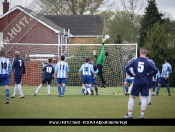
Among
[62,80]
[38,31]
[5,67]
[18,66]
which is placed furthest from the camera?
[38,31]

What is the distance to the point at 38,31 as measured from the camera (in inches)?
2095

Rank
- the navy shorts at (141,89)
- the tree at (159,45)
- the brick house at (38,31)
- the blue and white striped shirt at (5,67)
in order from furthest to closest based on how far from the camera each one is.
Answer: the tree at (159,45), the brick house at (38,31), the blue and white striped shirt at (5,67), the navy shorts at (141,89)

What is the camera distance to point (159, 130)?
11.3m

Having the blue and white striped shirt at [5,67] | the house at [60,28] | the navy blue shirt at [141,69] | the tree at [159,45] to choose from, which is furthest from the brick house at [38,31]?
the navy blue shirt at [141,69]

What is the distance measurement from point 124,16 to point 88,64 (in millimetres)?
29848

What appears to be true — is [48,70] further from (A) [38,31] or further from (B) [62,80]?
(A) [38,31]

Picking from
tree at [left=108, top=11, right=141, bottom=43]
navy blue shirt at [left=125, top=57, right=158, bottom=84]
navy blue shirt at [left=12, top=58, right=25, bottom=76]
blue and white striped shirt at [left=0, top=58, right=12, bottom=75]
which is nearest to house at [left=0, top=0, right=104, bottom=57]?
tree at [left=108, top=11, right=141, bottom=43]

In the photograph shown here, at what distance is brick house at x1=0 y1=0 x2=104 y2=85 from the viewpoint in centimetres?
2725

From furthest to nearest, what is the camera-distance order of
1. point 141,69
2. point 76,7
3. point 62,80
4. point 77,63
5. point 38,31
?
point 76,7
point 38,31
point 77,63
point 62,80
point 141,69

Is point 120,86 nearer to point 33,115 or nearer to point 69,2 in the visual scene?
point 33,115

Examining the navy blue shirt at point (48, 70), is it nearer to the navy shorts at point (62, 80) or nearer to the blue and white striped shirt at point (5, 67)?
the navy shorts at point (62, 80)

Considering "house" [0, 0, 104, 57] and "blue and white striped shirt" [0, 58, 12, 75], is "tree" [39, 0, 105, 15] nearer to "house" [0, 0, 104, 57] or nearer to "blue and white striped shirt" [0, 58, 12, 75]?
"house" [0, 0, 104, 57]

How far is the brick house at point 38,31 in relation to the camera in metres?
27.2

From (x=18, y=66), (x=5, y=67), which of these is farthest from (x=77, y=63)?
(x=5, y=67)
